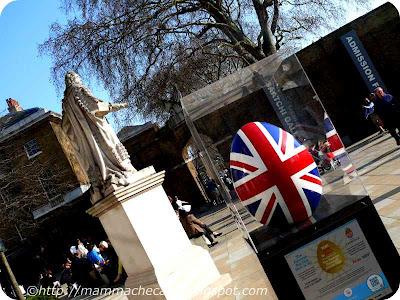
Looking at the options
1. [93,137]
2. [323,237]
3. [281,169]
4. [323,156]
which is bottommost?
[323,237]

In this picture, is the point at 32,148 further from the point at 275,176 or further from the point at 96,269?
the point at 275,176

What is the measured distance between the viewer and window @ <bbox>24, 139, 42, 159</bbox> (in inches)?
1355

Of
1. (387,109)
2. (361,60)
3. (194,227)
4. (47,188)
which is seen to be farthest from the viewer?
(47,188)

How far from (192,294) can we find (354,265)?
10.2 feet

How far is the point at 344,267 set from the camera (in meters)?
3.37

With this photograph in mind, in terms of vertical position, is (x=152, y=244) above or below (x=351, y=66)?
below

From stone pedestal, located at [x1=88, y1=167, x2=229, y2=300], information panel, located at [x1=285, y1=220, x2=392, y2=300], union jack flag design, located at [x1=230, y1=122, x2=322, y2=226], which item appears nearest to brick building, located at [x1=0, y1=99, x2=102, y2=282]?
stone pedestal, located at [x1=88, y1=167, x2=229, y2=300]

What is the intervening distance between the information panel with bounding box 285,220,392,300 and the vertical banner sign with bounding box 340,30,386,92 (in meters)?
19.2

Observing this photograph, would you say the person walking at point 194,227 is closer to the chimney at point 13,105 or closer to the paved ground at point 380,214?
the paved ground at point 380,214

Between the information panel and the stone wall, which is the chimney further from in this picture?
the information panel

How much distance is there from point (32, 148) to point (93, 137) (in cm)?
3041

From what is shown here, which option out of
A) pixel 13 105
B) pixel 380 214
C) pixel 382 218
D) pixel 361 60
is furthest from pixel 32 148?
pixel 382 218

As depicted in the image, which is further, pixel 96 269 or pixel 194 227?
pixel 96 269

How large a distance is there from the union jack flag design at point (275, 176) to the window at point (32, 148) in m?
33.2
